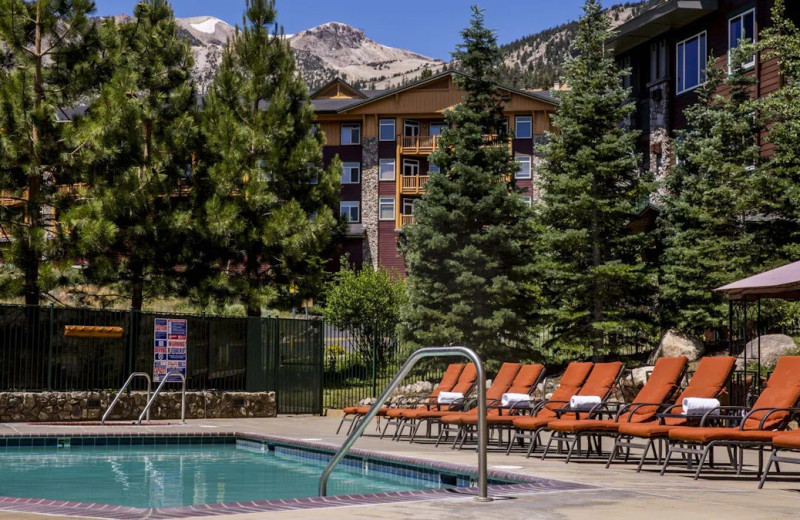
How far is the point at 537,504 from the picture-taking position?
6.41 meters

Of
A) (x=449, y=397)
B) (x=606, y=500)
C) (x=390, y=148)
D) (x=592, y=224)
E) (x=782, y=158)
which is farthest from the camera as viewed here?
(x=390, y=148)

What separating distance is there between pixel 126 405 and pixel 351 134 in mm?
37217

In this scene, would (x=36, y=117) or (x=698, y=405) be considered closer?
(x=698, y=405)

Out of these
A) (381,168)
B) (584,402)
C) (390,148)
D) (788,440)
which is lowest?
(584,402)

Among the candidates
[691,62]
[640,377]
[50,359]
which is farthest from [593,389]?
[691,62]

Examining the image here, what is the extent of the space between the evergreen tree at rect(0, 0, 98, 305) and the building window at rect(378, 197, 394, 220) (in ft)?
108

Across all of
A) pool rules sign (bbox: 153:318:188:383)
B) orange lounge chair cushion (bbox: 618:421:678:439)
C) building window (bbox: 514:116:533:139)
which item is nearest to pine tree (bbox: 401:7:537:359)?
pool rules sign (bbox: 153:318:188:383)

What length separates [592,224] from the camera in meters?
24.1

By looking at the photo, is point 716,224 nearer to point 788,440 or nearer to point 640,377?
point 640,377

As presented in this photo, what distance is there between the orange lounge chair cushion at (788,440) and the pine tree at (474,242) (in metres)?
16.9

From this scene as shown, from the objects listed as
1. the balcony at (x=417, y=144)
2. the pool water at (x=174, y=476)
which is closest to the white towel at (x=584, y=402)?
the pool water at (x=174, y=476)

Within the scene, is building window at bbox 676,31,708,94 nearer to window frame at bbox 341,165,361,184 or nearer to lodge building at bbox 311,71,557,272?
lodge building at bbox 311,71,557,272

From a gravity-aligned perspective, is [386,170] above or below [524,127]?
below

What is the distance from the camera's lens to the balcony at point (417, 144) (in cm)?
5331
